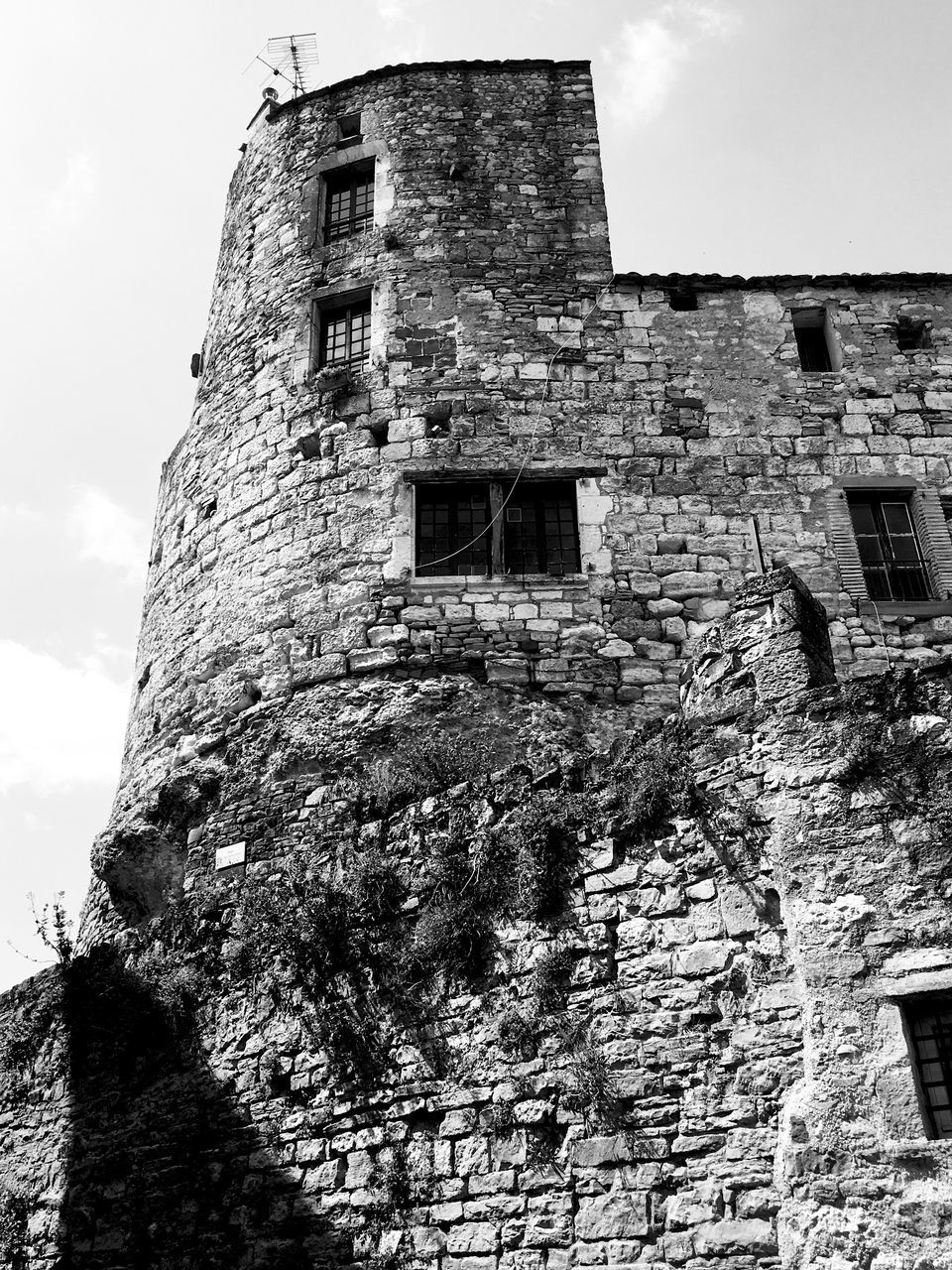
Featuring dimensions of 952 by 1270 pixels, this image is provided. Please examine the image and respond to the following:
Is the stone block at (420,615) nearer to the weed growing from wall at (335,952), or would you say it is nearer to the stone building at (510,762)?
the stone building at (510,762)

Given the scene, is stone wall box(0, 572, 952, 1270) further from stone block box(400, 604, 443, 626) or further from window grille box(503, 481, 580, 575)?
window grille box(503, 481, 580, 575)

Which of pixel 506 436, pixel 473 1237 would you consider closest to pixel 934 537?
pixel 506 436

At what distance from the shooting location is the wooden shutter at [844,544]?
12.6 metres

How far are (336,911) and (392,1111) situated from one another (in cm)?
141

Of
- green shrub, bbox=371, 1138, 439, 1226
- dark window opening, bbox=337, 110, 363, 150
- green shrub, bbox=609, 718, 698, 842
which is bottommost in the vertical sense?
green shrub, bbox=371, 1138, 439, 1226

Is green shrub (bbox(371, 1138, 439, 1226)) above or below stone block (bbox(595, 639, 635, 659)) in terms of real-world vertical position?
below

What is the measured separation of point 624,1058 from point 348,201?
38.0 feet

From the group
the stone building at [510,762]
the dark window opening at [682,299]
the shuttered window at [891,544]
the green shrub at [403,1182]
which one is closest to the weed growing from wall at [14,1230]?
the stone building at [510,762]

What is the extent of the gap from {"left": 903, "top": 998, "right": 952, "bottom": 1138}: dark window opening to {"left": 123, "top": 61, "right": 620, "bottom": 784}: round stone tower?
229 inches

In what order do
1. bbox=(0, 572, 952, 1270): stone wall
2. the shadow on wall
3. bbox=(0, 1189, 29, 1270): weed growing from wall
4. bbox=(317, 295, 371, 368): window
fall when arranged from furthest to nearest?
bbox=(317, 295, 371, 368): window → bbox=(0, 1189, 29, 1270): weed growing from wall → the shadow on wall → bbox=(0, 572, 952, 1270): stone wall

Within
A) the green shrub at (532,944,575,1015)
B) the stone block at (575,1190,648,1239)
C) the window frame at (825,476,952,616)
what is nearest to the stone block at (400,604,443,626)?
the window frame at (825,476,952,616)

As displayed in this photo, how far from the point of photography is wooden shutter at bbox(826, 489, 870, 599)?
1257cm

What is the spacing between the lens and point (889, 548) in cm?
1292

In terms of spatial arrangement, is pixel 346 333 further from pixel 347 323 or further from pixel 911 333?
pixel 911 333
